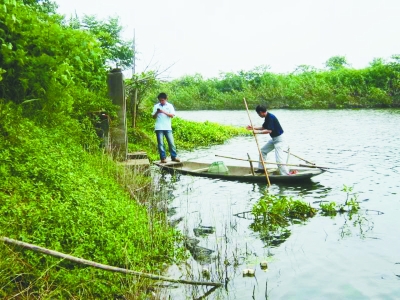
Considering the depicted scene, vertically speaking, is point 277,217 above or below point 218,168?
below

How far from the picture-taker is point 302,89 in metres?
45.2

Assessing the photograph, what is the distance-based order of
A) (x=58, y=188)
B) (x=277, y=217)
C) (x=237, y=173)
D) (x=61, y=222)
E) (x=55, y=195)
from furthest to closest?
(x=237, y=173) → (x=277, y=217) → (x=58, y=188) → (x=55, y=195) → (x=61, y=222)

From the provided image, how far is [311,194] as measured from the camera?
31.7 feet

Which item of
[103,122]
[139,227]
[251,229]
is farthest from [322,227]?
[103,122]

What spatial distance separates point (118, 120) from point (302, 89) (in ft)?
123

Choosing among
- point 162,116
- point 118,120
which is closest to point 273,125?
point 162,116

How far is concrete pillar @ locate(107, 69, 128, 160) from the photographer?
10.4 metres

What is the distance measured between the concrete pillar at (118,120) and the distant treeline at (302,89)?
2469cm

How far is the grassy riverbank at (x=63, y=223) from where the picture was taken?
4184mm

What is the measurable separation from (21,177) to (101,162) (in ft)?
9.12

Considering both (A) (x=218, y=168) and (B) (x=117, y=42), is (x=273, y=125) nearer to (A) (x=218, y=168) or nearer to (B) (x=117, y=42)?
(A) (x=218, y=168)

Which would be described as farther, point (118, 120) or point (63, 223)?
point (118, 120)

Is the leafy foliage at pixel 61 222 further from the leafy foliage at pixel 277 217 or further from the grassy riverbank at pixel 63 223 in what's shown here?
the leafy foliage at pixel 277 217

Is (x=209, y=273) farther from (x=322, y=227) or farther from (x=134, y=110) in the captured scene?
(x=134, y=110)
